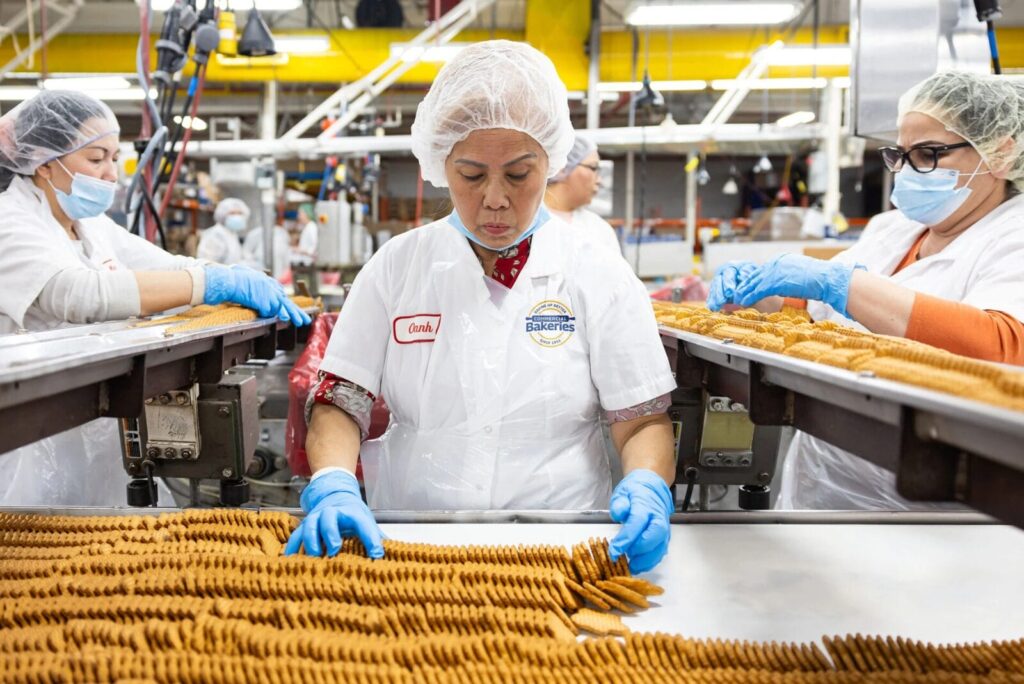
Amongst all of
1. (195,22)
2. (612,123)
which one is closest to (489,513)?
(195,22)

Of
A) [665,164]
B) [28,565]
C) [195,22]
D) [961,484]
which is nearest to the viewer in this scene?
[961,484]

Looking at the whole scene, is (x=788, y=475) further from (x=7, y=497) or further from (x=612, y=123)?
(x=612, y=123)

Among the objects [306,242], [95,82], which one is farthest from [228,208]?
[95,82]

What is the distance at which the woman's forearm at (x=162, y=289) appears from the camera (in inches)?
81.0

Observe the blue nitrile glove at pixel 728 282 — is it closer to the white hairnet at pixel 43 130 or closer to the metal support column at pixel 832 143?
the white hairnet at pixel 43 130

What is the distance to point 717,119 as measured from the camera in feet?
23.3

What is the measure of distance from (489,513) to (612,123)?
12.5 meters

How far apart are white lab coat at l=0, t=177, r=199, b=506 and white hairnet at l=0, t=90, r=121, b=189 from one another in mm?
72

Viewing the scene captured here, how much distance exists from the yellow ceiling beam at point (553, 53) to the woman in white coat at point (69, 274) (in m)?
5.73

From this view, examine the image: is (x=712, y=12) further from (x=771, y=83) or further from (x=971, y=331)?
(x=971, y=331)

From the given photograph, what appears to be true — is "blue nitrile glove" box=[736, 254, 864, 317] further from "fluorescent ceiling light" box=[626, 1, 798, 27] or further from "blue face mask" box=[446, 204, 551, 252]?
"fluorescent ceiling light" box=[626, 1, 798, 27]

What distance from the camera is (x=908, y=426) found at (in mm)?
799

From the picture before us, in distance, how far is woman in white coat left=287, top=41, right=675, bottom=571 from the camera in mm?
1411

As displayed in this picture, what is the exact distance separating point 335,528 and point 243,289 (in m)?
1.31
